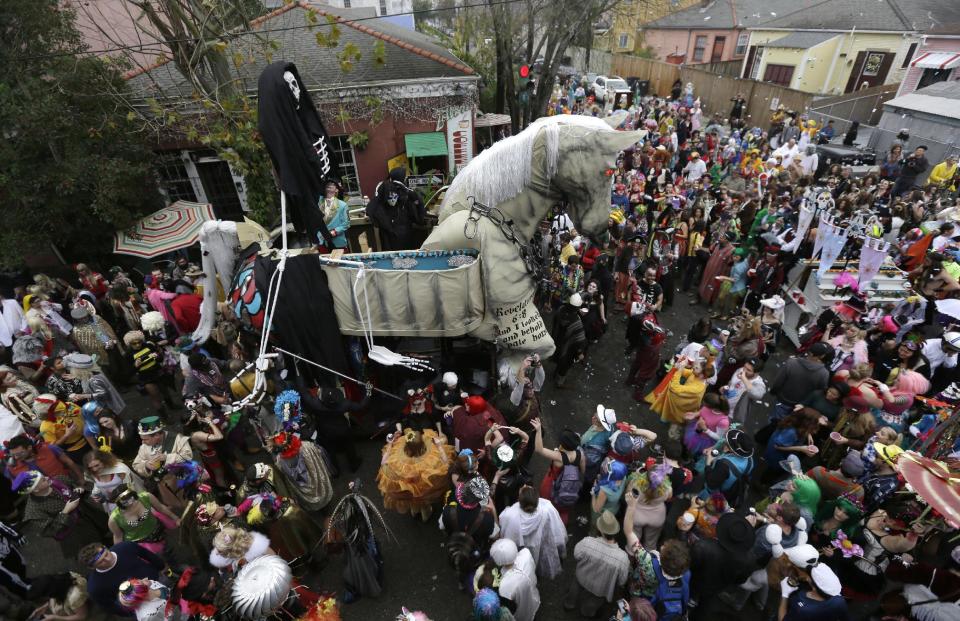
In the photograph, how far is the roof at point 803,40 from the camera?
21459mm

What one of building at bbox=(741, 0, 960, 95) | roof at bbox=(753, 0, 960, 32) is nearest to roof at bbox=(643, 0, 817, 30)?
building at bbox=(741, 0, 960, 95)

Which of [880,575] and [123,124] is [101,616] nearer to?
[880,575]

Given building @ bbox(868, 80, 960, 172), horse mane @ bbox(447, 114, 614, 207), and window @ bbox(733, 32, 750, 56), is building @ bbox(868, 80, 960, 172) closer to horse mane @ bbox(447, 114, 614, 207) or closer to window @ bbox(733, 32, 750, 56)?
horse mane @ bbox(447, 114, 614, 207)

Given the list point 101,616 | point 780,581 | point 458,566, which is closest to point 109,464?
point 101,616

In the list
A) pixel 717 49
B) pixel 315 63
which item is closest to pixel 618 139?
pixel 315 63

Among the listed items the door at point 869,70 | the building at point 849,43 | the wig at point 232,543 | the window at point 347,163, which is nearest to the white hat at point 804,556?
the wig at point 232,543

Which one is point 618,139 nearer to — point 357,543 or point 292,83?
point 292,83

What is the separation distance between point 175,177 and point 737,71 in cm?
3028

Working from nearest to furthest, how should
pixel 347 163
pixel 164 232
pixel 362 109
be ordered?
pixel 164 232 → pixel 362 109 → pixel 347 163

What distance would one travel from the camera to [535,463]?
18.7 ft

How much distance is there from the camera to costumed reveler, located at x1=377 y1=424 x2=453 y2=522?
4328 mm

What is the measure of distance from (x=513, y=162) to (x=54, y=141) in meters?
7.95

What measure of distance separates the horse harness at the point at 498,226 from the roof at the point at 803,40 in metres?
24.7

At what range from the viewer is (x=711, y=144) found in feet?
45.9
